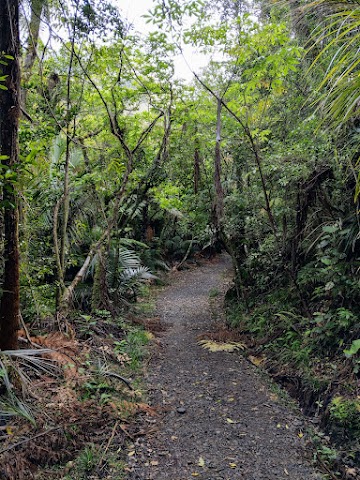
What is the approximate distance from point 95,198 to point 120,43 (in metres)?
2.93

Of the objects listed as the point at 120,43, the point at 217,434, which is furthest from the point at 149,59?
the point at 217,434

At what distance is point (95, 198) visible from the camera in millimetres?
7383

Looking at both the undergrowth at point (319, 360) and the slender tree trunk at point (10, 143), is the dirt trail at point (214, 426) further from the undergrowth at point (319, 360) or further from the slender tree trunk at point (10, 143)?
the slender tree trunk at point (10, 143)

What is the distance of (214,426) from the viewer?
3.89 metres

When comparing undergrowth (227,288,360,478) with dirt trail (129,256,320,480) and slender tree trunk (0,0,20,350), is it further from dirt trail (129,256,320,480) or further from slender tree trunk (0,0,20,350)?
slender tree trunk (0,0,20,350)

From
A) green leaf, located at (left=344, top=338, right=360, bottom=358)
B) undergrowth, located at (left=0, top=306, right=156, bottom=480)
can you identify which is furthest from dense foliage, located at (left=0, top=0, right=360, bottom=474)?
undergrowth, located at (left=0, top=306, right=156, bottom=480)

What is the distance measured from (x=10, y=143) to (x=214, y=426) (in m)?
3.59

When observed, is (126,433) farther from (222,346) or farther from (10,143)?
(10,143)

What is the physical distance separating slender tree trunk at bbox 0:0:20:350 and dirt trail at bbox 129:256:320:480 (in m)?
1.80

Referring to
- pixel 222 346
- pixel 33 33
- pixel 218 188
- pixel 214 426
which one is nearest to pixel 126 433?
pixel 214 426

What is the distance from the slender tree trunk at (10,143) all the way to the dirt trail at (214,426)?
1.80 meters

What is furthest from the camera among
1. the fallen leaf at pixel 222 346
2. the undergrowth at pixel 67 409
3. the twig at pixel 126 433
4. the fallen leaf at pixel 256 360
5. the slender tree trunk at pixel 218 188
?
the slender tree trunk at pixel 218 188

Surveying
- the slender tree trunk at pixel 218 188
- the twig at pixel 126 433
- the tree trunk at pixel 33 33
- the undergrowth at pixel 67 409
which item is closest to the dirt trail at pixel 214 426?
the twig at pixel 126 433

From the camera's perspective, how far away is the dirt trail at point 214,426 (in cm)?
322
